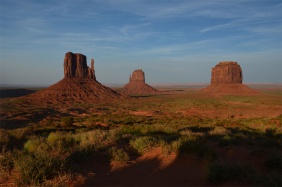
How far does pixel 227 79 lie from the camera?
11262 cm

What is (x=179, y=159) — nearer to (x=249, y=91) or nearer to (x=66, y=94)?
(x=66, y=94)

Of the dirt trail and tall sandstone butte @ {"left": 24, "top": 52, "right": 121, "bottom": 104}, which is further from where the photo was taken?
tall sandstone butte @ {"left": 24, "top": 52, "right": 121, "bottom": 104}

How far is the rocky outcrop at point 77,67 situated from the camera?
82125 millimetres

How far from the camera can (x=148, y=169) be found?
6465 millimetres

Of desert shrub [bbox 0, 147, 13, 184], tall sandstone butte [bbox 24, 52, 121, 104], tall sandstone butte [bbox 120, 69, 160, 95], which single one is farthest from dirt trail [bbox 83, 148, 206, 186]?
tall sandstone butte [bbox 120, 69, 160, 95]

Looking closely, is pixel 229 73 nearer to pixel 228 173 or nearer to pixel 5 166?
pixel 228 173

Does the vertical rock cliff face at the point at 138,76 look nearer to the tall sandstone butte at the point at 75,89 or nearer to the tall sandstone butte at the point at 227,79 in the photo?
the tall sandstone butte at the point at 227,79

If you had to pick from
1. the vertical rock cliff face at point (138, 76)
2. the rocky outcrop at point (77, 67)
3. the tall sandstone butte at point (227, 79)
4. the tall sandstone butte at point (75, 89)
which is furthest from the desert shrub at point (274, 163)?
the vertical rock cliff face at point (138, 76)

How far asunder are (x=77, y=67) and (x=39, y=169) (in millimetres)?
82341

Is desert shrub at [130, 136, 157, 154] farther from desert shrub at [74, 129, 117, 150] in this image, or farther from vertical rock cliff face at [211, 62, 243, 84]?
vertical rock cliff face at [211, 62, 243, 84]

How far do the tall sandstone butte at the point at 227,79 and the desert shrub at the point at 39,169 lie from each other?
340 ft

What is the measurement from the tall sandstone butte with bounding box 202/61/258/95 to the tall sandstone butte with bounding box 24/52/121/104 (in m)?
51.1

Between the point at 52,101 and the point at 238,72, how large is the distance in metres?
85.5

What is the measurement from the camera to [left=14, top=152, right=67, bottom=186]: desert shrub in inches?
214
